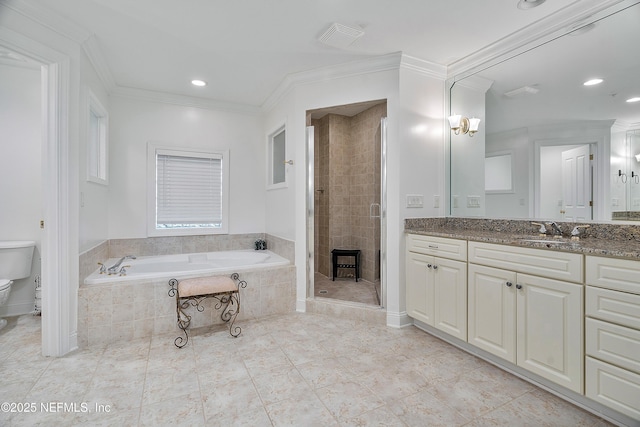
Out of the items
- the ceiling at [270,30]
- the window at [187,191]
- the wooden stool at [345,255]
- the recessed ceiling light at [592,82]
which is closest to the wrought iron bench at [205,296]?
the window at [187,191]

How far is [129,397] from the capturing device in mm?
1766

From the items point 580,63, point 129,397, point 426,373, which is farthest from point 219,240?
point 580,63

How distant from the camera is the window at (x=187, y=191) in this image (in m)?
3.63

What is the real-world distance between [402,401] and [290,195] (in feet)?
7.23

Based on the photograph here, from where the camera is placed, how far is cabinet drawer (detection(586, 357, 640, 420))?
1.42 metres

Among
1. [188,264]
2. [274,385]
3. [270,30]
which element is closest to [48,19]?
[270,30]

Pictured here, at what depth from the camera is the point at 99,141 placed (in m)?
3.20

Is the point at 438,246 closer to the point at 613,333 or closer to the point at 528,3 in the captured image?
the point at 613,333

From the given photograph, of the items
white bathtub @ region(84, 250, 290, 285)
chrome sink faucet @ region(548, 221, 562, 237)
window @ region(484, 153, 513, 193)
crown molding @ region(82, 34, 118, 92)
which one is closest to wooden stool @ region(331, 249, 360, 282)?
white bathtub @ region(84, 250, 290, 285)

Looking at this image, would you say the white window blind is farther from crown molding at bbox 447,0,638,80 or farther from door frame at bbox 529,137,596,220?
door frame at bbox 529,137,596,220

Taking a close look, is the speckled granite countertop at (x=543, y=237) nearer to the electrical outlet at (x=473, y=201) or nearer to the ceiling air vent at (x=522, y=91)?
the electrical outlet at (x=473, y=201)

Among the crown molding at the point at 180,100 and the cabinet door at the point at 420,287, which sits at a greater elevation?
the crown molding at the point at 180,100

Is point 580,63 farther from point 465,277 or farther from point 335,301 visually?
point 335,301

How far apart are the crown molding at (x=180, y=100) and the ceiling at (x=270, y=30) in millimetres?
279
